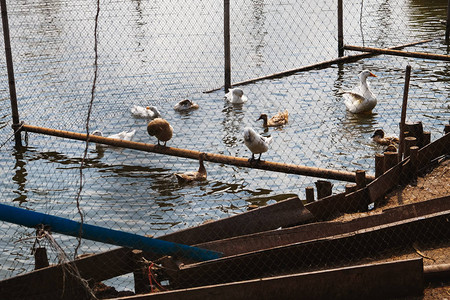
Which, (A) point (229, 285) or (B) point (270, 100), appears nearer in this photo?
(A) point (229, 285)

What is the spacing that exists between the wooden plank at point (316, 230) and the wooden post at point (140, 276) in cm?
48

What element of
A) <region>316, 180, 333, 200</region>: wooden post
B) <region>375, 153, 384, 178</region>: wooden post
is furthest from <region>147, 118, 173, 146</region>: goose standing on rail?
<region>375, 153, 384, 178</region>: wooden post

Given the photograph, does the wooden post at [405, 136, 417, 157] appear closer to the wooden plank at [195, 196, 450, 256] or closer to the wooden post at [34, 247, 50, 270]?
the wooden plank at [195, 196, 450, 256]

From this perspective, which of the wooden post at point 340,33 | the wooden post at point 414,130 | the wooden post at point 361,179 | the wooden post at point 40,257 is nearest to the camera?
the wooden post at point 40,257

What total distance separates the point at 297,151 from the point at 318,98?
291cm

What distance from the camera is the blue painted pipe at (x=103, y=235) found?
4.26 meters

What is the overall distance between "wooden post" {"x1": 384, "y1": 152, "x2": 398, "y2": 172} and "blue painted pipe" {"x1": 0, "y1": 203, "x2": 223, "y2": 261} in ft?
7.96

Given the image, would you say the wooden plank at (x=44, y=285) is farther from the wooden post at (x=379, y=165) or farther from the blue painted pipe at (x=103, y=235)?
the wooden post at (x=379, y=165)

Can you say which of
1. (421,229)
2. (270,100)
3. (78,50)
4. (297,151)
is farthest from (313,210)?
(78,50)

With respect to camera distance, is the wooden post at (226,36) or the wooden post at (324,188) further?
the wooden post at (226,36)

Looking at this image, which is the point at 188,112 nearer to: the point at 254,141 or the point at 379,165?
the point at 254,141

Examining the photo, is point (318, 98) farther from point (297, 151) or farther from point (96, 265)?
point (96, 265)

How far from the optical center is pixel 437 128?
932 centimetres

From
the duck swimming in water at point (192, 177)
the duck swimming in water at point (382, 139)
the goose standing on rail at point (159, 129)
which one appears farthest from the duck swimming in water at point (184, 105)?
the duck swimming in water at point (382, 139)
